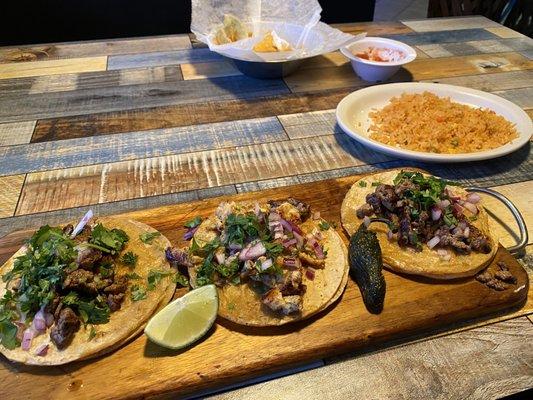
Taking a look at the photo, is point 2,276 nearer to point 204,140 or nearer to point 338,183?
point 204,140

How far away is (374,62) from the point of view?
3.41 meters

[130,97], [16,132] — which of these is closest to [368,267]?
[130,97]

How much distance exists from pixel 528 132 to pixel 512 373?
1694 mm

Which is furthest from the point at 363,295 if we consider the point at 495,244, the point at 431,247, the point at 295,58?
the point at 295,58

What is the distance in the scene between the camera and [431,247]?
1937 millimetres

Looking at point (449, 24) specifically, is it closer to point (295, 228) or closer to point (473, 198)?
point (473, 198)

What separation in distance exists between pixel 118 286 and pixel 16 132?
1.72 metres

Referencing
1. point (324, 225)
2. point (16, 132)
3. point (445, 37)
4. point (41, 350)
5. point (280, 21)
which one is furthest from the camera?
point (445, 37)

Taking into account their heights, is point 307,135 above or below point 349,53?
below

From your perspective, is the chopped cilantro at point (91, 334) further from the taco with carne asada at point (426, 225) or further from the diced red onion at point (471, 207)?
the diced red onion at point (471, 207)

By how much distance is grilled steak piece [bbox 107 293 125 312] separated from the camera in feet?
5.49

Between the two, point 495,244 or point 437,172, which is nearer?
point 495,244

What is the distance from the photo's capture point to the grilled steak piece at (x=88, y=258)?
5.61 feet

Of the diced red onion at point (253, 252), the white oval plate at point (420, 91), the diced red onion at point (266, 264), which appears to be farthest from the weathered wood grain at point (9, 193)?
the white oval plate at point (420, 91)
